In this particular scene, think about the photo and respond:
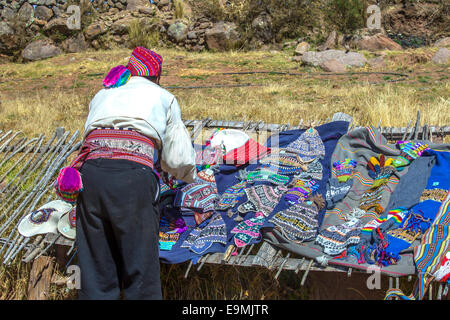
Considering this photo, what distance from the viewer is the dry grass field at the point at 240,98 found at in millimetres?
3824

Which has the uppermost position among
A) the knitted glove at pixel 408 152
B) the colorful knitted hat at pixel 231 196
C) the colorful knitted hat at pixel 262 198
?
the knitted glove at pixel 408 152

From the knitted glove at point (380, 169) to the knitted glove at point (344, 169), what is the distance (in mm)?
159

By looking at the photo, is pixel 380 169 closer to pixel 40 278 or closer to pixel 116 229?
pixel 116 229

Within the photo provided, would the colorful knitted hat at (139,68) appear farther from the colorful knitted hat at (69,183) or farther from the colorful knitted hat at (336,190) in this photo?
the colorful knitted hat at (336,190)

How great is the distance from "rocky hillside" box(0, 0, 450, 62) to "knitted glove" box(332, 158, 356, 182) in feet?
36.9

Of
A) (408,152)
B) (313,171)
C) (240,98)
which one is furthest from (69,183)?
(240,98)

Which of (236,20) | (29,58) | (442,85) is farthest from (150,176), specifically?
(29,58)

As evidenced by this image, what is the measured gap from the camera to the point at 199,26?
17.3 metres

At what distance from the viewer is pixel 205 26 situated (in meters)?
17.1

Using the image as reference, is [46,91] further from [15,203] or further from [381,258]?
[381,258]

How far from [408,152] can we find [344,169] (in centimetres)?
56

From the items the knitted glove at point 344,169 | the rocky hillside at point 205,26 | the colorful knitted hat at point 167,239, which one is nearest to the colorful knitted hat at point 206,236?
the colorful knitted hat at point 167,239

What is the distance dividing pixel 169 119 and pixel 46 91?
8.71 m

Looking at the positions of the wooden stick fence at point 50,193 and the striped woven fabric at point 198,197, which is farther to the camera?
the striped woven fabric at point 198,197
